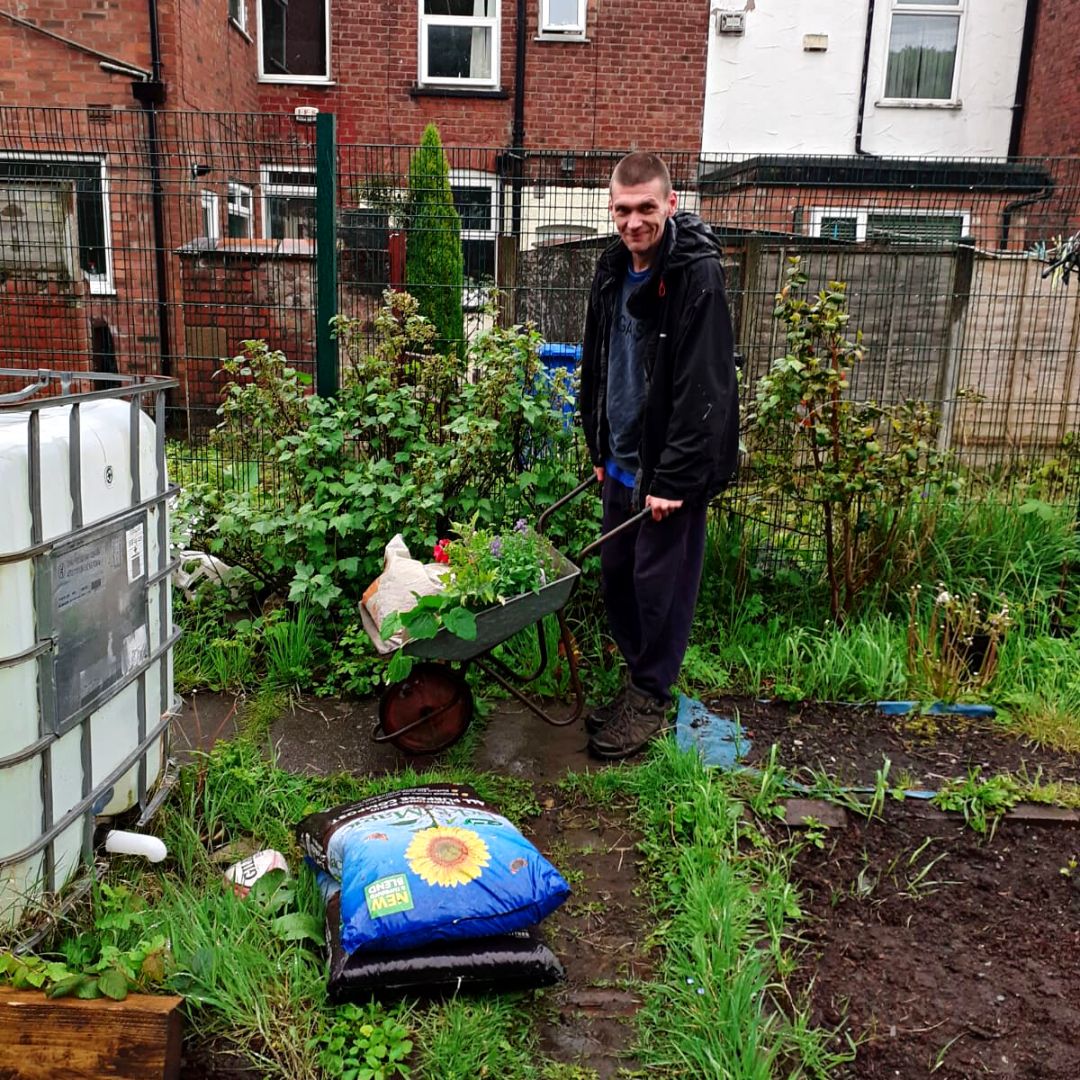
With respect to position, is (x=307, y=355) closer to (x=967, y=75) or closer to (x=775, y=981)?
(x=775, y=981)

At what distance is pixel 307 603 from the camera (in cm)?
472

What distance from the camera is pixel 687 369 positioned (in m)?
3.54

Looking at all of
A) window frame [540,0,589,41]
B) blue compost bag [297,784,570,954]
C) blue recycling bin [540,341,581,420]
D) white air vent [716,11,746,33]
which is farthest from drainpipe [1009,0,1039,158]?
blue compost bag [297,784,570,954]

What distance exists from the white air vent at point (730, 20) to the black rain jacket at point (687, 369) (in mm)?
11813

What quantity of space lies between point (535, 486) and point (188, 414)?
2114mm

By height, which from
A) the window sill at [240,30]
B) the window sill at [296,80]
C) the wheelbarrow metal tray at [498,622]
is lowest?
the wheelbarrow metal tray at [498,622]

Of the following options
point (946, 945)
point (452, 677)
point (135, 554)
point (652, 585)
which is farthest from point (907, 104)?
point (135, 554)

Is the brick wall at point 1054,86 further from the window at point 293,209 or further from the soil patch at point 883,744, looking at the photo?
the soil patch at point 883,744

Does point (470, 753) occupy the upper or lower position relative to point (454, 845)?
lower

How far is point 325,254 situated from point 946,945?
4.17 m

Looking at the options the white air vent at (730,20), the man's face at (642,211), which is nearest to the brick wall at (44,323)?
the man's face at (642,211)

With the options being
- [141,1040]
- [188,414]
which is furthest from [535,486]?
[141,1040]

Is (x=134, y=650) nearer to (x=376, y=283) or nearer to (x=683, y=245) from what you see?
(x=683, y=245)

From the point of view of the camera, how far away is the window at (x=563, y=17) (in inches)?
541
